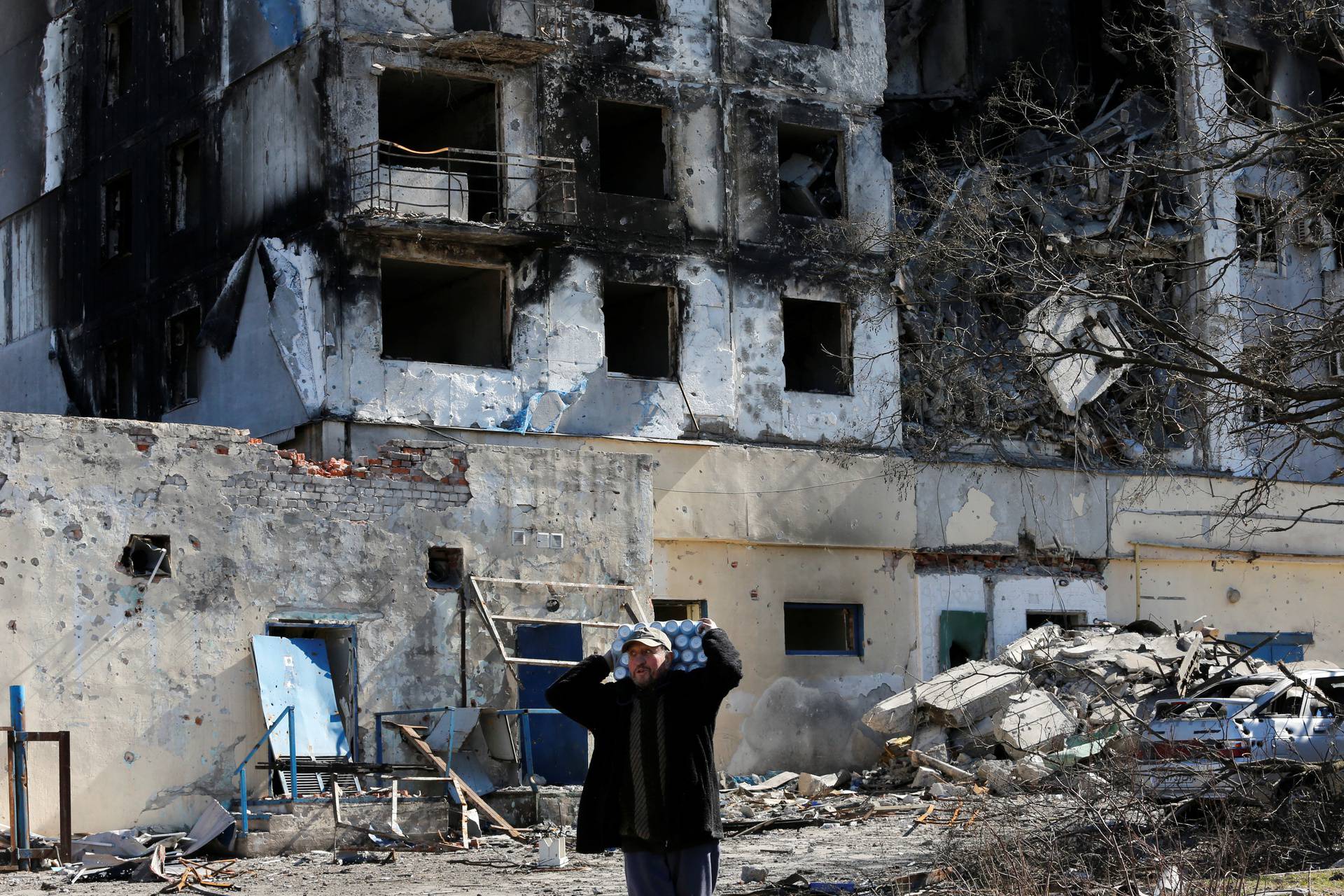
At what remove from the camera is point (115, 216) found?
28.5 meters

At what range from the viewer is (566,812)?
18.2 metres

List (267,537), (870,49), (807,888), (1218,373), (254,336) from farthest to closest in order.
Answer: (870,49) → (254,336) → (267,537) → (1218,373) → (807,888)

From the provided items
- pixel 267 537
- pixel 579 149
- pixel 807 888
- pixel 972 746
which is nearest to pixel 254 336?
pixel 579 149

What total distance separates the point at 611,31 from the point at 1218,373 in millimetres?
14244

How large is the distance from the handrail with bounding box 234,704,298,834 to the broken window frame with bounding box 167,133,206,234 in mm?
11895

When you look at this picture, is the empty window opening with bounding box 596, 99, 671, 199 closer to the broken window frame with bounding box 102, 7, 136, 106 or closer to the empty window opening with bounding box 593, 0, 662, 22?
the empty window opening with bounding box 593, 0, 662, 22

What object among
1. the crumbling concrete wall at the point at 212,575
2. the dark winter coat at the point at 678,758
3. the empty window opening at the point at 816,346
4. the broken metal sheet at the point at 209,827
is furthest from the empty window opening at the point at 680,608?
the dark winter coat at the point at 678,758

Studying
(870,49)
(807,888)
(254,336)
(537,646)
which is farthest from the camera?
(870,49)

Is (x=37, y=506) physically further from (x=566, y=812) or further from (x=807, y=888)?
(x=807, y=888)

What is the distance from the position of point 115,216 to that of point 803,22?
11244mm

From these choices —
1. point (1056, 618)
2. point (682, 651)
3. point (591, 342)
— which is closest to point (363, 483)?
point (591, 342)

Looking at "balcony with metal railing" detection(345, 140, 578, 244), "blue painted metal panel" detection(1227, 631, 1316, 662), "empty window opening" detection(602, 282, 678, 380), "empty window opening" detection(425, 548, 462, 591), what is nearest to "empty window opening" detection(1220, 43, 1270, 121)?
"blue painted metal panel" detection(1227, 631, 1316, 662)

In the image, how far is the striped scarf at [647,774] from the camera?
803cm

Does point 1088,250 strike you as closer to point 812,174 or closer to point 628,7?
point 812,174
